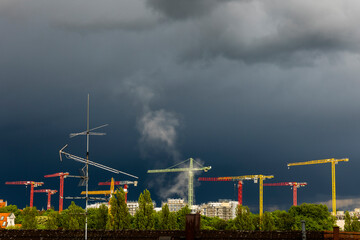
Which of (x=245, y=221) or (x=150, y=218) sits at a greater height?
(x=150, y=218)

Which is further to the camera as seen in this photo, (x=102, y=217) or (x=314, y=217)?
(x=314, y=217)

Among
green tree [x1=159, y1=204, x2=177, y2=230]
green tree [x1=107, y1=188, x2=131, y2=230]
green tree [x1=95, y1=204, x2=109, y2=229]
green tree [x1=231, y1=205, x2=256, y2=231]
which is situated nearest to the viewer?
green tree [x1=107, y1=188, x2=131, y2=230]

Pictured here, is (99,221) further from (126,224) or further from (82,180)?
(82,180)

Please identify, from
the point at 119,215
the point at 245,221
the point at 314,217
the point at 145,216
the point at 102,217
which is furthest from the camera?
the point at 314,217

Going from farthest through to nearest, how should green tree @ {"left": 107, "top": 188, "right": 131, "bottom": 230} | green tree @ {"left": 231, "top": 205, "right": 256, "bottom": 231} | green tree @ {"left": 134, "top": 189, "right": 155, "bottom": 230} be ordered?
green tree @ {"left": 231, "top": 205, "right": 256, "bottom": 231}
green tree @ {"left": 134, "top": 189, "right": 155, "bottom": 230}
green tree @ {"left": 107, "top": 188, "right": 131, "bottom": 230}

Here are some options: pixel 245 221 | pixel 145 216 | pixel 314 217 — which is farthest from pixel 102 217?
pixel 314 217

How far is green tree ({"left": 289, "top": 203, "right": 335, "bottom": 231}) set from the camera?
109 m

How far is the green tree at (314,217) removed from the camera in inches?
4309

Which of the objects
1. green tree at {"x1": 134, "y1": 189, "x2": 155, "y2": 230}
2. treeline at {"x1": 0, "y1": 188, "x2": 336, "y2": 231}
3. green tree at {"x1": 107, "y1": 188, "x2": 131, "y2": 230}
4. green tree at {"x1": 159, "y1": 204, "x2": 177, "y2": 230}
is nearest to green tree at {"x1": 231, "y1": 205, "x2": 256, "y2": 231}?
treeline at {"x1": 0, "y1": 188, "x2": 336, "y2": 231}

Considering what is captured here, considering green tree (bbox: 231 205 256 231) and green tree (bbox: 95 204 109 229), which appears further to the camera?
green tree (bbox: 231 205 256 231)

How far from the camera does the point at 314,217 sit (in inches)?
4414

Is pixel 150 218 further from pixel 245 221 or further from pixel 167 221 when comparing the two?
pixel 245 221

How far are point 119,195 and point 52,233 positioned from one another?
42.9m

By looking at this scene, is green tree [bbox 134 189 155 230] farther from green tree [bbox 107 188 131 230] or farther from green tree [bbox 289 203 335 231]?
green tree [bbox 289 203 335 231]
